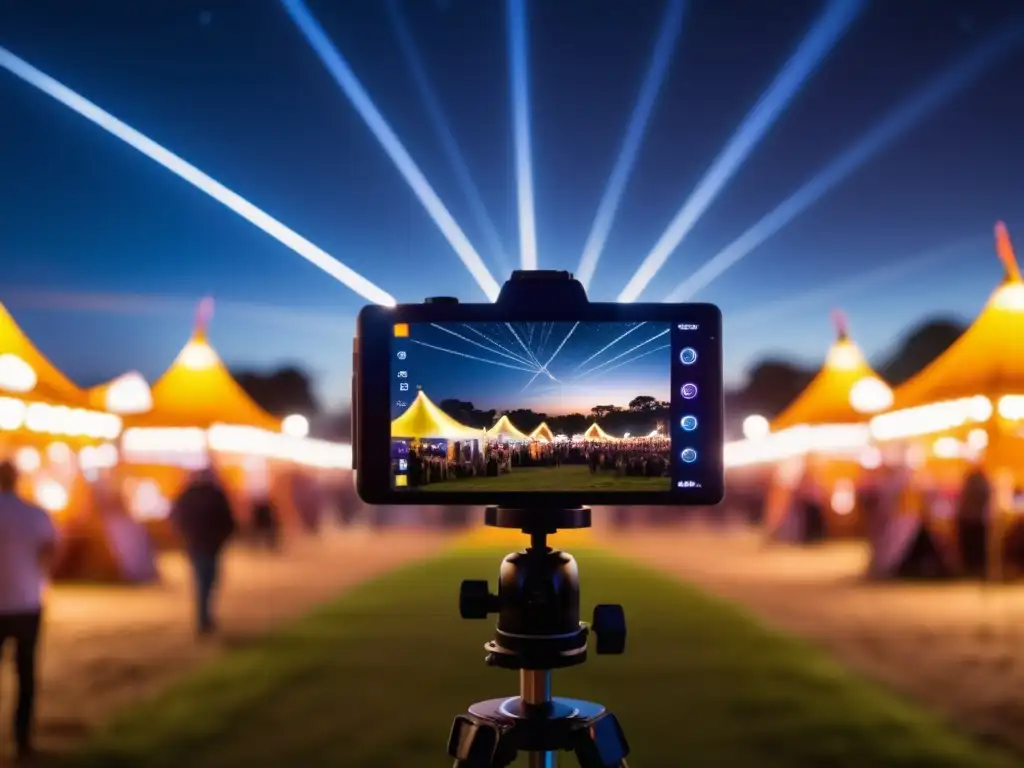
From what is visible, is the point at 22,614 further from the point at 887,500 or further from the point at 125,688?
the point at 887,500

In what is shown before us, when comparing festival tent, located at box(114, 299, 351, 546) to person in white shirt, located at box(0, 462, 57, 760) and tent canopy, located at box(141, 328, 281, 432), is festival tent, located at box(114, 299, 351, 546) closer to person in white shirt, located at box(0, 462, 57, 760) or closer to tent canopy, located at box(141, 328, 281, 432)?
tent canopy, located at box(141, 328, 281, 432)

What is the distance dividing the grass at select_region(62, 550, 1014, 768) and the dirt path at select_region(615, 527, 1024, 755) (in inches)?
13.8

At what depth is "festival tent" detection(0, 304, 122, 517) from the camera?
11641 mm

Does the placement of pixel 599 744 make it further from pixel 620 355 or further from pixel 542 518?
pixel 620 355

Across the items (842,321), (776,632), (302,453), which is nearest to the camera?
(776,632)

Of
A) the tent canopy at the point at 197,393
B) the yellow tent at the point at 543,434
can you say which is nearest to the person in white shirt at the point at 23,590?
the yellow tent at the point at 543,434

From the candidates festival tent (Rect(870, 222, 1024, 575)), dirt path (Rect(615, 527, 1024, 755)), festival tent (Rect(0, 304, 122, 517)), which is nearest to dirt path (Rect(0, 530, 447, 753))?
festival tent (Rect(0, 304, 122, 517))

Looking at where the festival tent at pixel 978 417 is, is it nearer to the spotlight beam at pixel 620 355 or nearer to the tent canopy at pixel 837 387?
the tent canopy at pixel 837 387

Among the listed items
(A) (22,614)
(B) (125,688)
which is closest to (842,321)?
(B) (125,688)

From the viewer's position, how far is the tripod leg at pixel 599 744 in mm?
2328

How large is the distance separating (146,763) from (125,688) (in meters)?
1.98

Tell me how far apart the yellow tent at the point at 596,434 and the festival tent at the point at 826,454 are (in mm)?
16962

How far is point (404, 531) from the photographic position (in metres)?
24.9

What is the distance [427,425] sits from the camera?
2.35 metres
